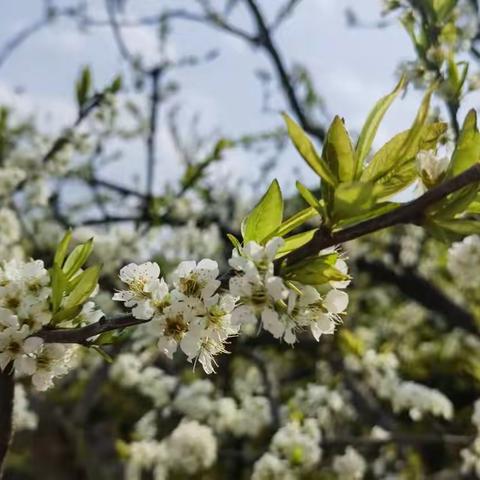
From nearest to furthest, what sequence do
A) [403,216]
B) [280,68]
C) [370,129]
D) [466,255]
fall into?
[403,216], [370,129], [466,255], [280,68]

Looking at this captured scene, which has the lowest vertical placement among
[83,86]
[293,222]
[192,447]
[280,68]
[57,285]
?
[293,222]

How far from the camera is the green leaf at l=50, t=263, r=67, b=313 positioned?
104 centimetres

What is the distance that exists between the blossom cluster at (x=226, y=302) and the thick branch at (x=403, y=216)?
2.6 inches

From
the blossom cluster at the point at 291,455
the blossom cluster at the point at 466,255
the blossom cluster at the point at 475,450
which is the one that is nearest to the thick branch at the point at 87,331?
the blossom cluster at the point at 466,255

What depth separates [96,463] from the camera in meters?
4.48

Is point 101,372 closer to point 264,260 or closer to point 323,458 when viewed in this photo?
point 323,458

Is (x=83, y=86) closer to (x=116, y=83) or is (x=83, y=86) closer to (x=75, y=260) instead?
(x=116, y=83)

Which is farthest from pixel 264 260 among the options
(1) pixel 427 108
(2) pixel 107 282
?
(2) pixel 107 282

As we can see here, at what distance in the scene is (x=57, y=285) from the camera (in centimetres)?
105

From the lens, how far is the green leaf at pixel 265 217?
95 cm

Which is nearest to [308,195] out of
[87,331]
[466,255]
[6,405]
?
[87,331]

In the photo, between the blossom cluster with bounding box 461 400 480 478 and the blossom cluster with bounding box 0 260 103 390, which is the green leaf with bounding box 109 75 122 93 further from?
the blossom cluster with bounding box 461 400 480 478

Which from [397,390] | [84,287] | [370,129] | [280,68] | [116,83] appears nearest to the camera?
[370,129]

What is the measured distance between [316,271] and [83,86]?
6.37ft
